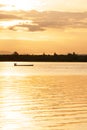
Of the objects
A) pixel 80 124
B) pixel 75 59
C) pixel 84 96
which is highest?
pixel 80 124

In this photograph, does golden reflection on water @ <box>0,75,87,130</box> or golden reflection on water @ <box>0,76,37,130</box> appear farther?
golden reflection on water @ <box>0,75,87,130</box>

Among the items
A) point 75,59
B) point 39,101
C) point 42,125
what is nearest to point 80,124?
point 42,125

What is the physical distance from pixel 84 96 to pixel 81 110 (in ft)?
21.6

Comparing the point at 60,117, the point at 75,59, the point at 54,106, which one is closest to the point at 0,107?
the point at 54,106

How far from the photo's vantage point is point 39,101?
2486 cm

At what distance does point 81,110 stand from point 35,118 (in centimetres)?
342

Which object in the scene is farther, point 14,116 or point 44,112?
point 44,112

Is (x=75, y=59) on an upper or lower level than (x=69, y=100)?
lower

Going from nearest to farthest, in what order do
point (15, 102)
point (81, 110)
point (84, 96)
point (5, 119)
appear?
point (5, 119)
point (81, 110)
point (15, 102)
point (84, 96)

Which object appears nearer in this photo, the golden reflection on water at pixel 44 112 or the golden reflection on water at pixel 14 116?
the golden reflection on water at pixel 14 116

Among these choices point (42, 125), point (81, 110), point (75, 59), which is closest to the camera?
point (42, 125)

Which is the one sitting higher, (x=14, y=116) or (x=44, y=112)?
(x=14, y=116)

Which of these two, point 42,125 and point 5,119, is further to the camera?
point 5,119

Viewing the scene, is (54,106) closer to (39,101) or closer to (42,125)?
(39,101)
